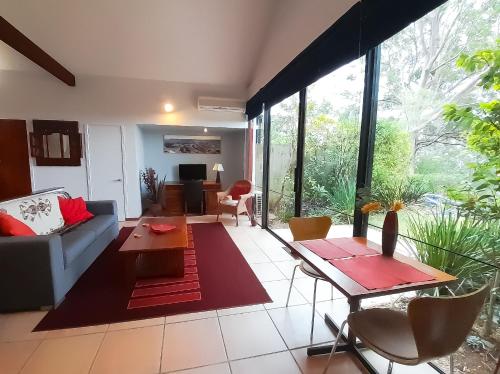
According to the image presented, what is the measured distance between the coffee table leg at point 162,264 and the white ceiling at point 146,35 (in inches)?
130

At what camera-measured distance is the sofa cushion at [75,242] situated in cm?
228

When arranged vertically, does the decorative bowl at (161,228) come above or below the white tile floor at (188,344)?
above

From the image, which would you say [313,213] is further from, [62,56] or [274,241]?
[62,56]

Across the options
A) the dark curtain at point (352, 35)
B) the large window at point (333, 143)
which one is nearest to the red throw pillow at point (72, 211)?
the large window at point (333, 143)

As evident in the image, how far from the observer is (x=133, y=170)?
Result: 5.05 m

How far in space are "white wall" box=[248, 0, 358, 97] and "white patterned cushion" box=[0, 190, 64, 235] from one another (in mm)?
3438

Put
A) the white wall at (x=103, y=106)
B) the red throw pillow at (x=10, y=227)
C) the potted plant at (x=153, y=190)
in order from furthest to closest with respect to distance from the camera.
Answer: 1. the potted plant at (x=153, y=190)
2. the white wall at (x=103, y=106)
3. the red throw pillow at (x=10, y=227)

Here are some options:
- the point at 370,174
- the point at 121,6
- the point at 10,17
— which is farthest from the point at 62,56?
the point at 370,174

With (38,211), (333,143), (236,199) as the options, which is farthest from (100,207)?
(333,143)

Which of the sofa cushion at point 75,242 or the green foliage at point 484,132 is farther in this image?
the sofa cushion at point 75,242

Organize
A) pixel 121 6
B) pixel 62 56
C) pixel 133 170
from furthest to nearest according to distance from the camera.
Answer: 1. pixel 133 170
2. pixel 62 56
3. pixel 121 6

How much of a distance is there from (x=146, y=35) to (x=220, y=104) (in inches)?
68.8

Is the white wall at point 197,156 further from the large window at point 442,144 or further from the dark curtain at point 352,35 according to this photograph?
the large window at point 442,144

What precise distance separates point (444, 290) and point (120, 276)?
2849mm
